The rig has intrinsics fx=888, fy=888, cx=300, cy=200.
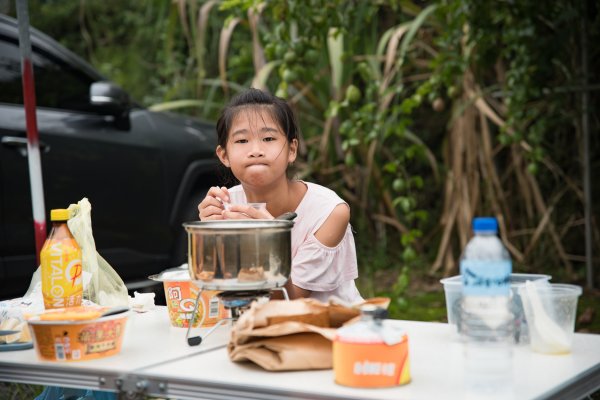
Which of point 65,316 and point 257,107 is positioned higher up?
point 257,107

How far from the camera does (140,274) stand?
4613 mm

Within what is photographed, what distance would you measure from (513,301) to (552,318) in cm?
10

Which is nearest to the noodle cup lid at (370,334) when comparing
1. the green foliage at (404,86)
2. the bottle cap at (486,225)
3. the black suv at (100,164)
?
the bottle cap at (486,225)

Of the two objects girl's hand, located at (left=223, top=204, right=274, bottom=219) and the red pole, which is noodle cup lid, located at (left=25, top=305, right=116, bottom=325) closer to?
girl's hand, located at (left=223, top=204, right=274, bottom=219)

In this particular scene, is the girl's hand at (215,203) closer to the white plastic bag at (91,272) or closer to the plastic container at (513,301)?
the white plastic bag at (91,272)

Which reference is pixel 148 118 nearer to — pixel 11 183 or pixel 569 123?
pixel 11 183

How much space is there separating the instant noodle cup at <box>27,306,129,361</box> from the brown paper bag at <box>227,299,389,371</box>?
270mm

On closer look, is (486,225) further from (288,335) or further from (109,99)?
(109,99)

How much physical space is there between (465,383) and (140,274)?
327cm

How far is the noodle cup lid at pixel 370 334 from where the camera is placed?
153cm

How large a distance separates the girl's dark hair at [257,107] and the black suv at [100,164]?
6.03ft

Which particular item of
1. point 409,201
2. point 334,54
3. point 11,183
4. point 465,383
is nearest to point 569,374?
point 465,383

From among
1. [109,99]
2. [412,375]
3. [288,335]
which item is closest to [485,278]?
→ [412,375]

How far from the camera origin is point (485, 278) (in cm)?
158
